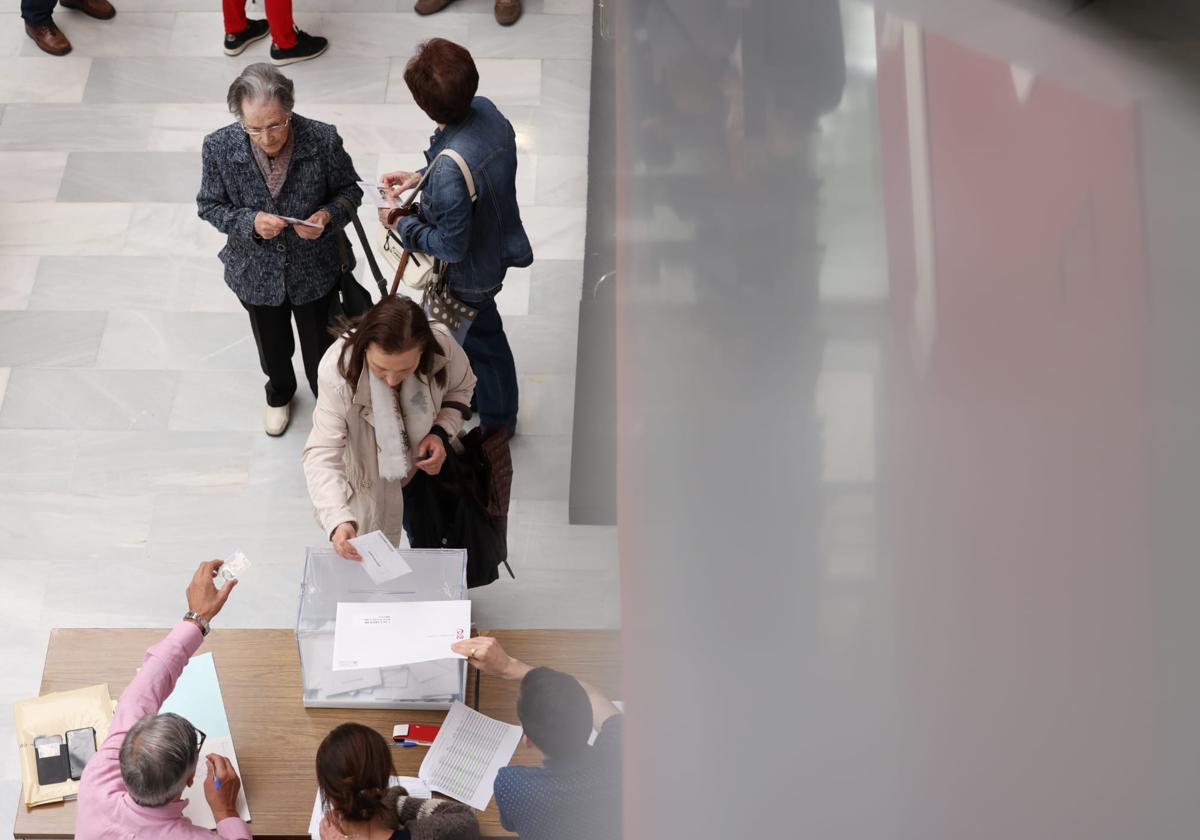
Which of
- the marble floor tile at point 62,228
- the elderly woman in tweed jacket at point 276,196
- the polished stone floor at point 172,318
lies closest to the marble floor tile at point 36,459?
the polished stone floor at point 172,318

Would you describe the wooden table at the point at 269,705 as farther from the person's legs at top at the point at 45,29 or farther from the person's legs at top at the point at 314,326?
the person's legs at top at the point at 45,29

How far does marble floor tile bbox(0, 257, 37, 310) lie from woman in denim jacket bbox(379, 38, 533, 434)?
206 cm

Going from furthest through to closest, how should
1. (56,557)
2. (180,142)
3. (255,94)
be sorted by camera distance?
1. (180,142)
2. (56,557)
3. (255,94)

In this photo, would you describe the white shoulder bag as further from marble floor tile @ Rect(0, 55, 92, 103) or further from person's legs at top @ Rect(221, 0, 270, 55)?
marble floor tile @ Rect(0, 55, 92, 103)

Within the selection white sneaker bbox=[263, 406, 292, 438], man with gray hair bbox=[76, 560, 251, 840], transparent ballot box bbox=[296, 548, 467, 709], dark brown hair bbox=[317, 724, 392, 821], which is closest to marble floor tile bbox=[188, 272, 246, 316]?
white sneaker bbox=[263, 406, 292, 438]

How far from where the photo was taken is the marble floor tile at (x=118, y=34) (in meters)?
5.43

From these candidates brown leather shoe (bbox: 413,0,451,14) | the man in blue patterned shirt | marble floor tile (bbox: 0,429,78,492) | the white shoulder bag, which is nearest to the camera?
the man in blue patterned shirt

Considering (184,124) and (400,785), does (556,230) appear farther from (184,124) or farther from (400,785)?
(400,785)

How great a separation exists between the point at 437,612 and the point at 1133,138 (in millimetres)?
2240

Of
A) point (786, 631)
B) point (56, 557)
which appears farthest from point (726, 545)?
point (56, 557)

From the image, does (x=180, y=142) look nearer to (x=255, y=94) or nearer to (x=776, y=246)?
(x=255, y=94)

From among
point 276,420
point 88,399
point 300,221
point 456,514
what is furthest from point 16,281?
point 456,514

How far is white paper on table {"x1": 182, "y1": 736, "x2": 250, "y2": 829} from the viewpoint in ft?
8.21

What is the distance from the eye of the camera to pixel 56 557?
389 cm
